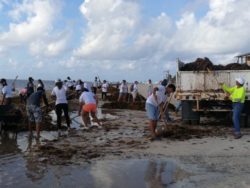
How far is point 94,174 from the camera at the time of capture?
820cm

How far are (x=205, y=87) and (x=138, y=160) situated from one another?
247 inches

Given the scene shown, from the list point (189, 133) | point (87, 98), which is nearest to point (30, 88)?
point (87, 98)

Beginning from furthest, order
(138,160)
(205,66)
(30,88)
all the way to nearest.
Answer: (30,88) → (205,66) → (138,160)

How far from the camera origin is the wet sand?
25.3 ft


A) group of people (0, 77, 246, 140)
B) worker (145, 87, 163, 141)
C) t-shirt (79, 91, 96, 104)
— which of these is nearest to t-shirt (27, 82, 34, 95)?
group of people (0, 77, 246, 140)

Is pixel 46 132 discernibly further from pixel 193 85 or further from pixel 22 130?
pixel 193 85

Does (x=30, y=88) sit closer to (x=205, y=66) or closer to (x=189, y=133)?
(x=205, y=66)

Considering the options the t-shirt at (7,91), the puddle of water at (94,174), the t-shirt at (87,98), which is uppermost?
the t-shirt at (7,91)

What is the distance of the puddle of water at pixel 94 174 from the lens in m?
7.59

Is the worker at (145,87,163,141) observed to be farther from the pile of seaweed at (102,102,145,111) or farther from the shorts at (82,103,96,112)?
the pile of seaweed at (102,102,145,111)

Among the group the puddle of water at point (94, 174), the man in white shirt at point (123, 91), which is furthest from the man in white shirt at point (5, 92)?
the man in white shirt at point (123, 91)

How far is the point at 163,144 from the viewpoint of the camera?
11.3 meters

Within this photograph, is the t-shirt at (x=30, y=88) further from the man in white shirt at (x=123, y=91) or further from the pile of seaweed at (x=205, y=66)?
the pile of seaweed at (x=205, y=66)

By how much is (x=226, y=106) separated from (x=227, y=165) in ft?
20.7
